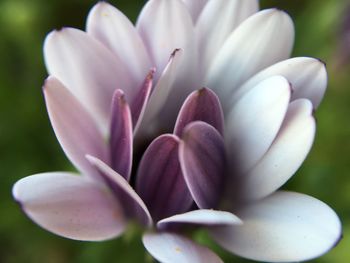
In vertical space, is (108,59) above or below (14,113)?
above

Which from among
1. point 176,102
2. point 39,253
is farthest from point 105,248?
point 176,102

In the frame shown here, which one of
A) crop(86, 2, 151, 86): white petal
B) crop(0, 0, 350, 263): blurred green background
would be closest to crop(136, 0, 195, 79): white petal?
crop(86, 2, 151, 86): white petal

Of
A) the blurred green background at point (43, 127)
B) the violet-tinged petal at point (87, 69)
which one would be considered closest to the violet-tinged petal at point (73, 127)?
the violet-tinged petal at point (87, 69)

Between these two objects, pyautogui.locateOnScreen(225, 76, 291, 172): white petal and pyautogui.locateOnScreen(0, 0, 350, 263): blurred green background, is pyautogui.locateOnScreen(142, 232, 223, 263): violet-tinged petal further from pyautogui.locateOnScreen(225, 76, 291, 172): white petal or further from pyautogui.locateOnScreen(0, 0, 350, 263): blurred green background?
pyautogui.locateOnScreen(0, 0, 350, 263): blurred green background

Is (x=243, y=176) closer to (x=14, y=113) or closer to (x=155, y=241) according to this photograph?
(x=155, y=241)

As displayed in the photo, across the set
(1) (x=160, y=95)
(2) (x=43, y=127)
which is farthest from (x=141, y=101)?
A: (2) (x=43, y=127)

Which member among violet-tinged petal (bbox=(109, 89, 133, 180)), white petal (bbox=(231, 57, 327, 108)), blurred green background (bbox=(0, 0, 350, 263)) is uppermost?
white petal (bbox=(231, 57, 327, 108))

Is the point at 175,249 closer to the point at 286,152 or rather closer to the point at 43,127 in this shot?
the point at 286,152

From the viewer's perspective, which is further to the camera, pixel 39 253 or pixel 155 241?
pixel 39 253
